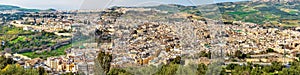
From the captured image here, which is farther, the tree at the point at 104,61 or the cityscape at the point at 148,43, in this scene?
the tree at the point at 104,61

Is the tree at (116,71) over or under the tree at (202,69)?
under

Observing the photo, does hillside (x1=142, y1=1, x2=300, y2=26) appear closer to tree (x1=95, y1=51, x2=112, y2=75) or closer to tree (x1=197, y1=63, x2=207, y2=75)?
tree (x1=95, y1=51, x2=112, y2=75)

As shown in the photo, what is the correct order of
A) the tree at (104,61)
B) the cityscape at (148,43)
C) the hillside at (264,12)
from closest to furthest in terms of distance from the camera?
the cityscape at (148,43)
the tree at (104,61)
the hillside at (264,12)

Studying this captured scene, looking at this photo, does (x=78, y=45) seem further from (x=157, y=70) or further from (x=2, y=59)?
(x=2, y=59)

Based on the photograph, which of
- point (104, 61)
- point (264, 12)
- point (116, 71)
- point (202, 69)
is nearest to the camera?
point (202, 69)

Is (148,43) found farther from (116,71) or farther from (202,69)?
(202,69)

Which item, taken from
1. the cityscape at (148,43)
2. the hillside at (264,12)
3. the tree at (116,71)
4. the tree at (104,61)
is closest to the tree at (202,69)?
the cityscape at (148,43)

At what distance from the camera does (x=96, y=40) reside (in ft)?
14.1

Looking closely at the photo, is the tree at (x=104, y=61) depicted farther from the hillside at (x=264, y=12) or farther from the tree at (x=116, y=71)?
the hillside at (x=264, y=12)

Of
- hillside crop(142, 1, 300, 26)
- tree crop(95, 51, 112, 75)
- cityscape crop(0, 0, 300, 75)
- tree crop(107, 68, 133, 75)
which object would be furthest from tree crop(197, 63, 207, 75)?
hillside crop(142, 1, 300, 26)

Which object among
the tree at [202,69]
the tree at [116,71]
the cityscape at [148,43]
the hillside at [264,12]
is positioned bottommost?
the hillside at [264,12]

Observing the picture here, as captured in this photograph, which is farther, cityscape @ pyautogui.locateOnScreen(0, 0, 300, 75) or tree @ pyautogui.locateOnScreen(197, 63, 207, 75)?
tree @ pyautogui.locateOnScreen(197, 63, 207, 75)

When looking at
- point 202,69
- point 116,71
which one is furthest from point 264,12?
point 202,69

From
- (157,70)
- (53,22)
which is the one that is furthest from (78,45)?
(53,22)
